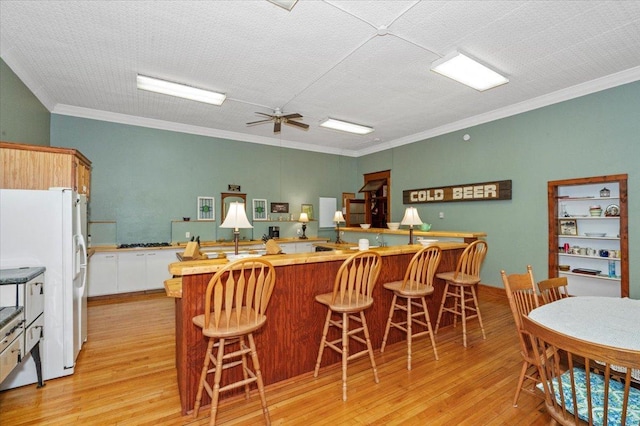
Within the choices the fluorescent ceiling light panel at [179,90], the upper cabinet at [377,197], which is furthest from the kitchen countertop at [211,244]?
the fluorescent ceiling light panel at [179,90]

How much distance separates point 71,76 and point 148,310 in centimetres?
329

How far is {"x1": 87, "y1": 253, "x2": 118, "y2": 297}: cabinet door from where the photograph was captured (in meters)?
4.78

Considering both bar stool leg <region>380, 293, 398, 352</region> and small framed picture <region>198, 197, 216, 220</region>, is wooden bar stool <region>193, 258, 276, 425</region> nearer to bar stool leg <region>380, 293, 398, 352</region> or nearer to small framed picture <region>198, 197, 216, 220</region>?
bar stool leg <region>380, 293, 398, 352</region>

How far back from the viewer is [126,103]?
4.69 m

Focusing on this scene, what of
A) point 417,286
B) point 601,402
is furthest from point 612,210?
point 601,402

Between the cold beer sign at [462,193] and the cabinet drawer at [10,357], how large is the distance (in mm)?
5905

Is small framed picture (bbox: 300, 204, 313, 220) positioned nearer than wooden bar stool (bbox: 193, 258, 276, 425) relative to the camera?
No

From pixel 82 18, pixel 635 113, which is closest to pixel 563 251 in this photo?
pixel 635 113

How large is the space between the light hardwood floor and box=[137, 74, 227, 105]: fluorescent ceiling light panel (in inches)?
124

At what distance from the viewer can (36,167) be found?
2.88 m

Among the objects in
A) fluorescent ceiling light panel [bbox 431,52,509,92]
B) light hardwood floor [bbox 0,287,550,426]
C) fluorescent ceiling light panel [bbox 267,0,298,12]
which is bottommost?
light hardwood floor [bbox 0,287,550,426]

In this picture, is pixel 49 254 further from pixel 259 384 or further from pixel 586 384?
pixel 586 384

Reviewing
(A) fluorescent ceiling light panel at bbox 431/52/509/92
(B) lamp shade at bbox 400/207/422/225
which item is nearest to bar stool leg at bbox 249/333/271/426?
(B) lamp shade at bbox 400/207/422/225

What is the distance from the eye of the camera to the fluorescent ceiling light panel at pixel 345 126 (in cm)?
550
